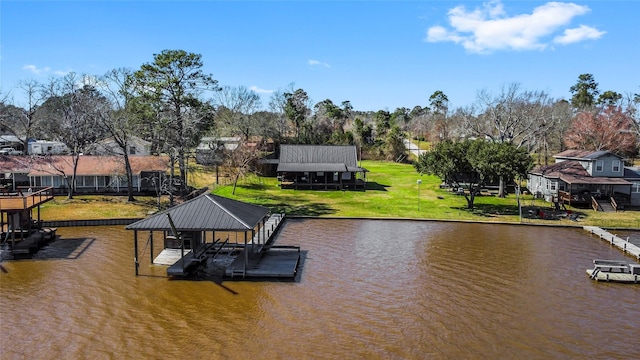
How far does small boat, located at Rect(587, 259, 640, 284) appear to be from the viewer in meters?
24.2

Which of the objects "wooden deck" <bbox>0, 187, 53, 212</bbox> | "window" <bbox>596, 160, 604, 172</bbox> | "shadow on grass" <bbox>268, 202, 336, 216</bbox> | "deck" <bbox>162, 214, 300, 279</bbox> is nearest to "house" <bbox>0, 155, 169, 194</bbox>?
"shadow on grass" <bbox>268, 202, 336, 216</bbox>

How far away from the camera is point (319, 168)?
5478cm

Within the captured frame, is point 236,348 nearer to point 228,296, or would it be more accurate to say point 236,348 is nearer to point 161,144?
point 228,296

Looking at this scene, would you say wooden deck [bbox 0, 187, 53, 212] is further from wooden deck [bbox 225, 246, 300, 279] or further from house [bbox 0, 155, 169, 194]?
house [bbox 0, 155, 169, 194]

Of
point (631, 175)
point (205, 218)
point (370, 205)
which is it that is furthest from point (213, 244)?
point (631, 175)

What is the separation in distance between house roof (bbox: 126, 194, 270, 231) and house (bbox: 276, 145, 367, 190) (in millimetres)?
28155

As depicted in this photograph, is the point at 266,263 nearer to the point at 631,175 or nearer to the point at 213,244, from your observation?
the point at 213,244

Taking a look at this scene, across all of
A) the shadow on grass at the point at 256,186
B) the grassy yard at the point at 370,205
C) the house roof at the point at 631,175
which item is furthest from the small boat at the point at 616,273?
the shadow on grass at the point at 256,186

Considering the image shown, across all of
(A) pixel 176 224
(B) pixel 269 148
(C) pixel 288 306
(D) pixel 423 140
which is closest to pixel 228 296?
(C) pixel 288 306

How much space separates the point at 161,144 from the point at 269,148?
2835cm

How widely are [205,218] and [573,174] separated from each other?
1500 inches

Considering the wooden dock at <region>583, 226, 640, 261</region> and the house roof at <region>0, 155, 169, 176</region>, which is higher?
the house roof at <region>0, 155, 169, 176</region>

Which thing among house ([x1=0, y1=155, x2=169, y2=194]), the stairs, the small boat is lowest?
the small boat

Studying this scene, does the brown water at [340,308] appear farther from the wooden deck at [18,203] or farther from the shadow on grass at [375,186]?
the shadow on grass at [375,186]
